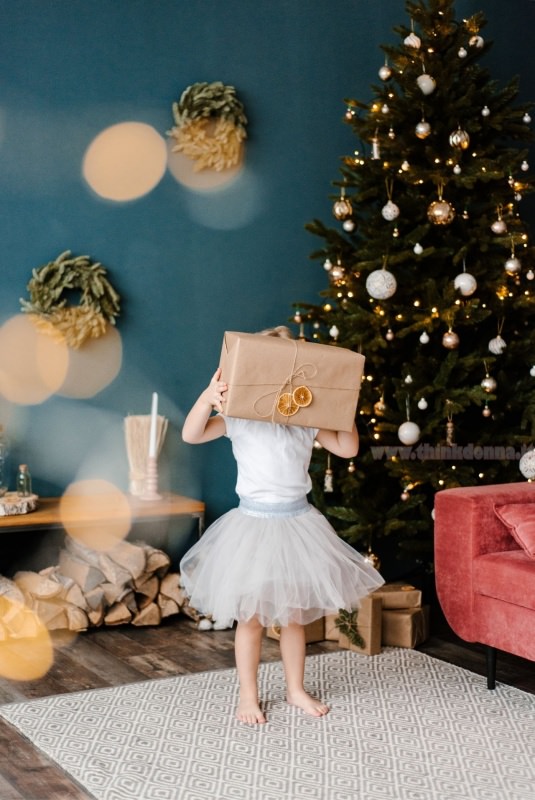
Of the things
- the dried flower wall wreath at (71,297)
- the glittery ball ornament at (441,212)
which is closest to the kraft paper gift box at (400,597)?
the glittery ball ornament at (441,212)

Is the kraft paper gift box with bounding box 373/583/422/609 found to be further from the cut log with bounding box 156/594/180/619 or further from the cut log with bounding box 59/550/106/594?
the cut log with bounding box 59/550/106/594

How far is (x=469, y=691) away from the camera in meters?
3.07

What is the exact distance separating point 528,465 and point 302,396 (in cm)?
132

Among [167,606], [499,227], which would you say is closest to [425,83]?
[499,227]

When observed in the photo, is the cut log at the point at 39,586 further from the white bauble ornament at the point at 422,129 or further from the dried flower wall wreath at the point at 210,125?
the white bauble ornament at the point at 422,129

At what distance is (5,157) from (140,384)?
1076 mm

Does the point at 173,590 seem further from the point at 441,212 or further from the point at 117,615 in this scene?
the point at 441,212

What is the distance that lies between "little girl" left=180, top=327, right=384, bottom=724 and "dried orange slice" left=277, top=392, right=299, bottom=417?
15 cm

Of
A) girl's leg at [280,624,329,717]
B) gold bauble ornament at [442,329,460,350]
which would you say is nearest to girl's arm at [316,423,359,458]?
girl's leg at [280,624,329,717]

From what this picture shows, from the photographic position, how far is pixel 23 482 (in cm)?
A: 376

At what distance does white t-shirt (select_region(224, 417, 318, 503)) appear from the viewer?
2.78 m

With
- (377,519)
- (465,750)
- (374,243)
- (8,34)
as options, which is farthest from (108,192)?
(465,750)

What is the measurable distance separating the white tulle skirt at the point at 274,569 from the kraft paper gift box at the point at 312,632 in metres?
0.76

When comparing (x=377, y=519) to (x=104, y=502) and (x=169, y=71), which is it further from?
(x=169, y=71)
